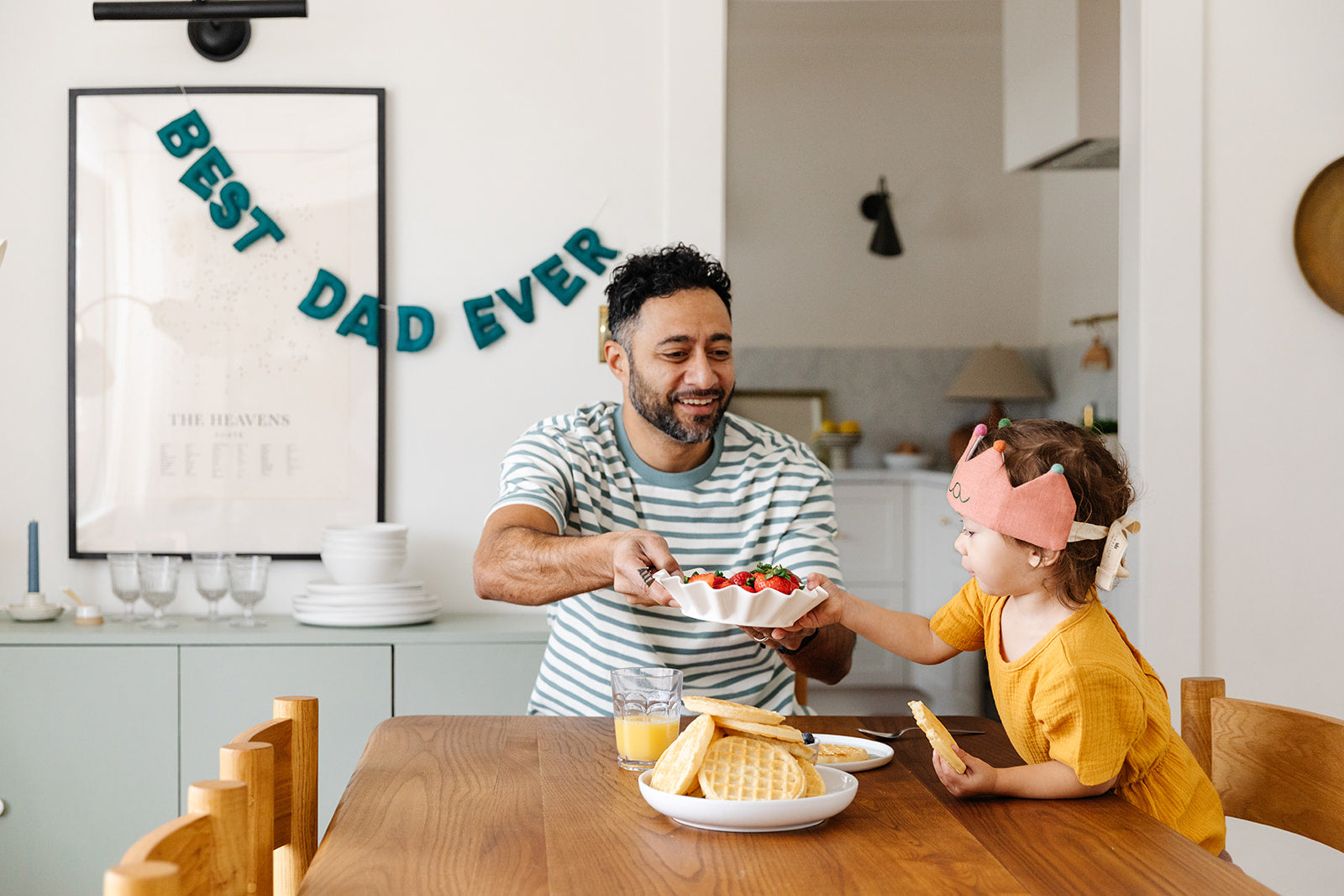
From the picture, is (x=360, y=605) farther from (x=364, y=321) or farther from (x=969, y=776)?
(x=969, y=776)

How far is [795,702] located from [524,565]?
0.60 metres

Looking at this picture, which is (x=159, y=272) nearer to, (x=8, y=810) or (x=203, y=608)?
(x=203, y=608)

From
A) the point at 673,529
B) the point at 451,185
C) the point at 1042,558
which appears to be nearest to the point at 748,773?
the point at 1042,558

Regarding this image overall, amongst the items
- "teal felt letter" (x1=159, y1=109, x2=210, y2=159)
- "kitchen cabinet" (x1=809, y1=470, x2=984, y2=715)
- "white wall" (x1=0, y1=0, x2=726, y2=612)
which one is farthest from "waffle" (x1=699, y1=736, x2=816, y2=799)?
"kitchen cabinet" (x1=809, y1=470, x2=984, y2=715)

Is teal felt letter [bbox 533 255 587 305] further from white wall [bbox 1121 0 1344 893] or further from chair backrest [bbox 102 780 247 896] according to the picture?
chair backrest [bbox 102 780 247 896]

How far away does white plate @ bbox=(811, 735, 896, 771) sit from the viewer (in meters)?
1.29

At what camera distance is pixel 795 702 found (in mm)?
1998

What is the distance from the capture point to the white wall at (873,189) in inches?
226

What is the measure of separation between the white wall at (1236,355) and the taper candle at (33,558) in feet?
8.13

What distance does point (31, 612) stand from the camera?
2.43m

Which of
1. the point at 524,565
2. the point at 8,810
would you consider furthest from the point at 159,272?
the point at 524,565

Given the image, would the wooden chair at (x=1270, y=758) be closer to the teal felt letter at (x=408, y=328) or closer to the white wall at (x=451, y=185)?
the white wall at (x=451, y=185)

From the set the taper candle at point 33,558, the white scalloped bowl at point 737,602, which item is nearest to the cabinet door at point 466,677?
the taper candle at point 33,558

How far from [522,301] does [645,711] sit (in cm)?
149
